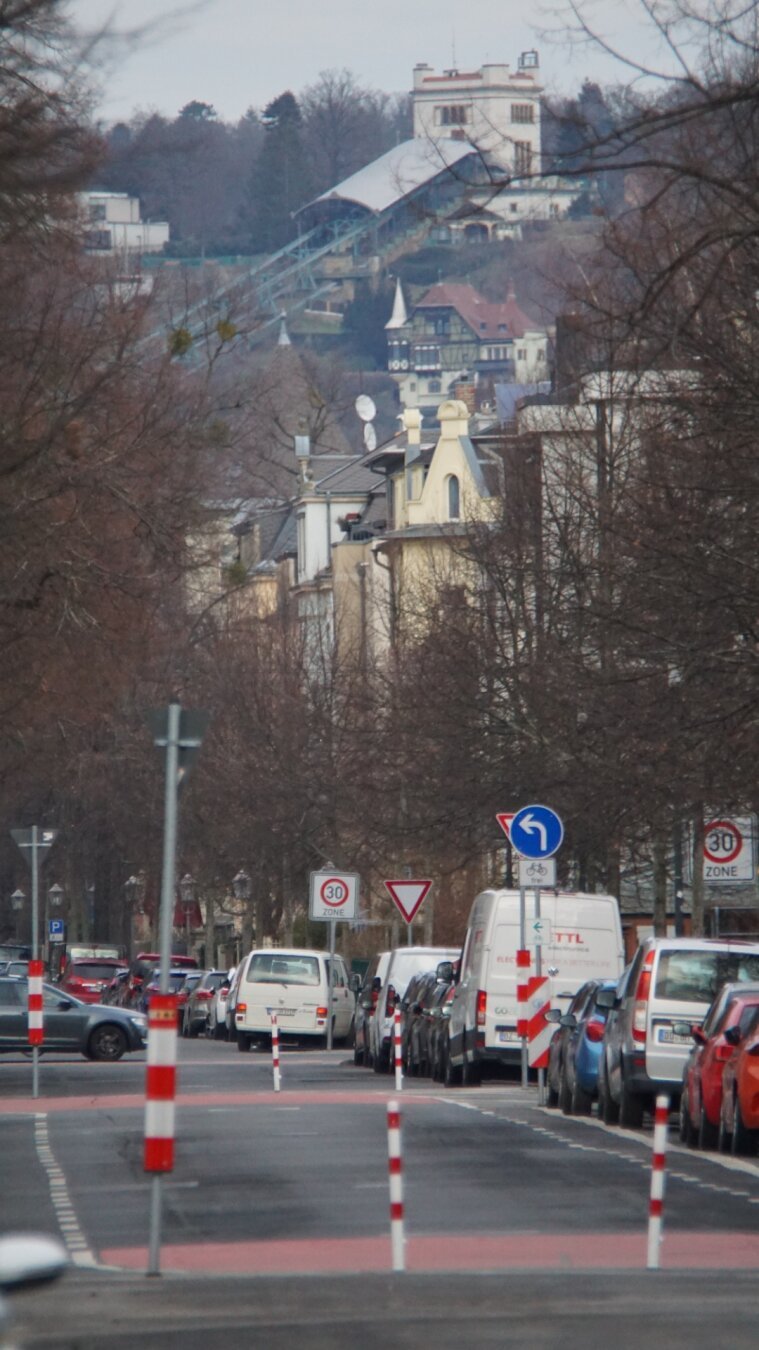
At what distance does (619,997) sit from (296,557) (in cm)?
8058

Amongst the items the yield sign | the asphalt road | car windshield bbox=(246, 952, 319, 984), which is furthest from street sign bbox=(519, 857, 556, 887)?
car windshield bbox=(246, 952, 319, 984)

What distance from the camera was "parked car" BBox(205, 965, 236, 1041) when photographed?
59.5m

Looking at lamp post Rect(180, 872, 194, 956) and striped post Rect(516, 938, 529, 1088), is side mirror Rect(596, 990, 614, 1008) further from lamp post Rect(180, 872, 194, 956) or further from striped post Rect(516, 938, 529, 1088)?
lamp post Rect(180, 872, 194, 956)

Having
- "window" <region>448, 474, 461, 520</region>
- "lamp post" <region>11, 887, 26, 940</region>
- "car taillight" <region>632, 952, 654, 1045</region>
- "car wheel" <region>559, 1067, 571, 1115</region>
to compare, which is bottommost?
"car wheel" <region>559, 1067, 571, 1115</region>

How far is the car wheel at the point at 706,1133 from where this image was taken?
23094 millimetres

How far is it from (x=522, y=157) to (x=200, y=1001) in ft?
158

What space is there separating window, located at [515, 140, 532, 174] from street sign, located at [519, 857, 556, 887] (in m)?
13.4

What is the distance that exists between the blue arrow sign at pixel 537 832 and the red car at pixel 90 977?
41850mm

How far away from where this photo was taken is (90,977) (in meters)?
73.4

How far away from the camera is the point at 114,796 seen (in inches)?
2908

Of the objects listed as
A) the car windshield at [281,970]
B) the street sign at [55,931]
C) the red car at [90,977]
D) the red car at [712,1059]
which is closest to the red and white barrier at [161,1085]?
the red car at [712,1059]

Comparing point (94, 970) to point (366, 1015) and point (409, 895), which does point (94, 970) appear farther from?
point (366, 1015)

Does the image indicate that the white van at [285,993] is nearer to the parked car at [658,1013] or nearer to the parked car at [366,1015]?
the parked car at [366,1015]

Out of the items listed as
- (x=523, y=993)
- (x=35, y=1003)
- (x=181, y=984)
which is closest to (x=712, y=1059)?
(x=523, y=993)
